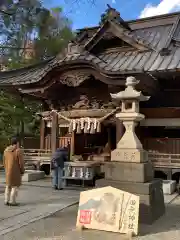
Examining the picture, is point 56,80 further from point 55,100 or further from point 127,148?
point 127,148

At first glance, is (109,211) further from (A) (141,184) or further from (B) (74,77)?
(B) (74,77)

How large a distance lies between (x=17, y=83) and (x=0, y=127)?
22.9 feet

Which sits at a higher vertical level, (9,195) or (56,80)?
(56,80)

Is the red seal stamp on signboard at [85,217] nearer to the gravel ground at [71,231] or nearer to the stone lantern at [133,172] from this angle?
the gravel ground at [71,231]

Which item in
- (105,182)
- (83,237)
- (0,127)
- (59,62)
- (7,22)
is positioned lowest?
(83,237)

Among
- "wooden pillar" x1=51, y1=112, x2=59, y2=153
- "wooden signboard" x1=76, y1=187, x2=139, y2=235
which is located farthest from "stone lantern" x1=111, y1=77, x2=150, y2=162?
"wooden pillar" x1=51, y1=112, x2=59, y2=153

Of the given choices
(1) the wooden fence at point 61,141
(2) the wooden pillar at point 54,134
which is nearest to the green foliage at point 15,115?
(1) the wooden fence at point 61,141

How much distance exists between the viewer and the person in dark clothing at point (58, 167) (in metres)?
10.1

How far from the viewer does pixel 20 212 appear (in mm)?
6688

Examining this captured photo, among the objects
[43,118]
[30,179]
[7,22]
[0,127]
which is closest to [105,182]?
[7,22]

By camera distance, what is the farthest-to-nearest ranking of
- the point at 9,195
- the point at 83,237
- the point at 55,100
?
the point at 55,100, the point at 9,195, the point at 83,237

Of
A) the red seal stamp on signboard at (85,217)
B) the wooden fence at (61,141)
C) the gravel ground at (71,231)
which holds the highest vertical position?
the wooden fence at (61,141)

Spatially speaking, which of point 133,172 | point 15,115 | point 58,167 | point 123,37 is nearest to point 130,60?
point 123,37

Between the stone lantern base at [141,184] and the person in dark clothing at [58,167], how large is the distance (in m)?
3.71
